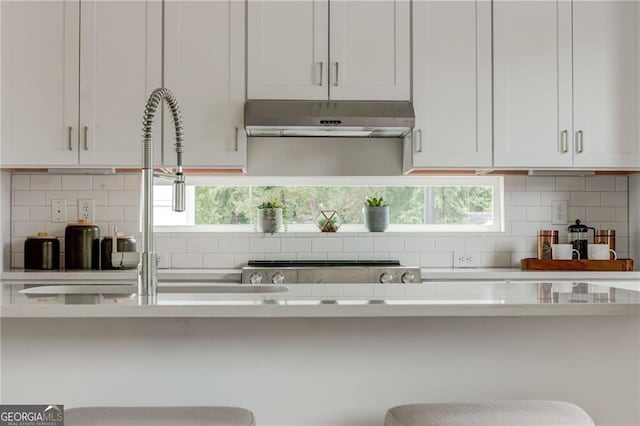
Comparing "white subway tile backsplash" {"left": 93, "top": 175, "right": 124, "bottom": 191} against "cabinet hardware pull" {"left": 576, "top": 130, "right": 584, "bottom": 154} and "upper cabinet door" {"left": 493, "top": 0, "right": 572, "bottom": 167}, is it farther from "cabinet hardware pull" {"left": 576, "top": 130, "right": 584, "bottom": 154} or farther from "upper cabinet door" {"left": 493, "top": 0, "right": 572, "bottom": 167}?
"cabinet hardware pull" {"left": 576, "top": 130, "right": 584, "bottom": 154}

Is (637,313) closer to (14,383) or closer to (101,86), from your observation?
(14,383)

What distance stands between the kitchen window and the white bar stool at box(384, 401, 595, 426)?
7.50 feet

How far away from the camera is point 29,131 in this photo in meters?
3.33

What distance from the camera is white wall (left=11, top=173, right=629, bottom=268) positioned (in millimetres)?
3688

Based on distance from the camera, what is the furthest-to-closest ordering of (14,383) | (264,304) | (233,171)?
1. (233,171)
2. (14,383)
3. (264,304)

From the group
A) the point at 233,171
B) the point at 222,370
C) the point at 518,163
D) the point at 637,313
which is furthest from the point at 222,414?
the point at 518,163

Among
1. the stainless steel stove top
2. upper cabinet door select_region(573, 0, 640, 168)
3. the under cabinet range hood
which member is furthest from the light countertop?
upper cabinet door select_region(573, 0, 640, 168)

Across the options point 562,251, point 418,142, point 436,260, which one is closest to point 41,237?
point 418,142

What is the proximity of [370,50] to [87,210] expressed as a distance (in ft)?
6.14

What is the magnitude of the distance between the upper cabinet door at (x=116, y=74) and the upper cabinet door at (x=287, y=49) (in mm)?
496

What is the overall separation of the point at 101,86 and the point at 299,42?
108cm

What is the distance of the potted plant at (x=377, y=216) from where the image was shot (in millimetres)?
3762

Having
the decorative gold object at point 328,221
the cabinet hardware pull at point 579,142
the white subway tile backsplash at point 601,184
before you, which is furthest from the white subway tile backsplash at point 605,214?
the decorative gold object at point 328,221

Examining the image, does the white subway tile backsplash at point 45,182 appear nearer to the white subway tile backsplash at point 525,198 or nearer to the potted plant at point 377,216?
the potted plant at point 377,216
